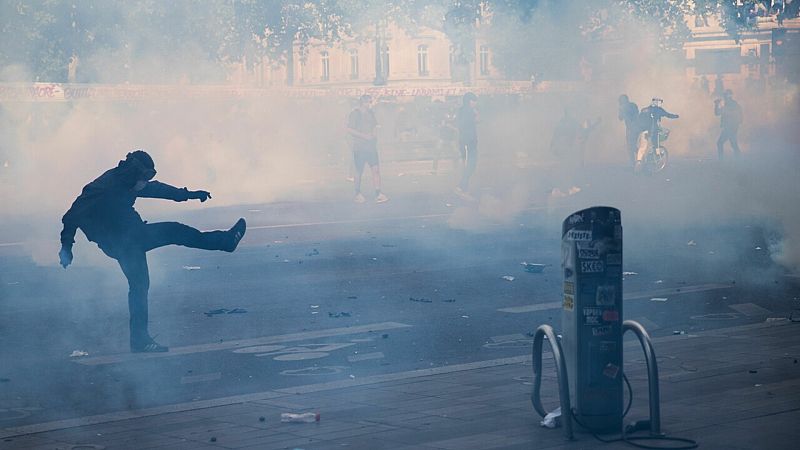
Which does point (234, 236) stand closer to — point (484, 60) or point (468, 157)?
point (468, 157)

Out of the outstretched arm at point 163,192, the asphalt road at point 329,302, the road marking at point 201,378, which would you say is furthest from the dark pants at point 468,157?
the road marking at point 201,378

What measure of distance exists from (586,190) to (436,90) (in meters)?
15.0

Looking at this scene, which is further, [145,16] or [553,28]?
[553,28]

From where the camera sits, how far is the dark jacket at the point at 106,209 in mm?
8906

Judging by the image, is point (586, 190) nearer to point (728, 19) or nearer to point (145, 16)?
point (728, 19)

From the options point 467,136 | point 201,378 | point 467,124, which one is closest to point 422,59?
point 467,124

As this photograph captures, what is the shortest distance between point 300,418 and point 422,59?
800 inches

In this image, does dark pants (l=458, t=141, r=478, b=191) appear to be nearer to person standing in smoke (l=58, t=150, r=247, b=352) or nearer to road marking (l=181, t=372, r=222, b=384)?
person standing in smoke (l=58, t=150, r=247, b=352)

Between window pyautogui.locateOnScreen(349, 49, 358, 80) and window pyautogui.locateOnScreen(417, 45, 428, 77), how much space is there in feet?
6.92

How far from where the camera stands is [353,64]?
1262 inches

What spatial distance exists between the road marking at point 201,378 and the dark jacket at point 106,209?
1.47 meters

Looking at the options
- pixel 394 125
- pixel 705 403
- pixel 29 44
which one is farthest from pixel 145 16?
pixel 394 125

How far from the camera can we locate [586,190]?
78.0 ft

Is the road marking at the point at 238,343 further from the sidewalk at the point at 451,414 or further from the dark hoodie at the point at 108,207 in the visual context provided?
the sidewalk at the point at 451,414
